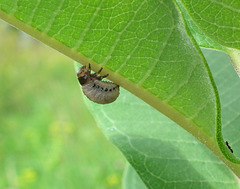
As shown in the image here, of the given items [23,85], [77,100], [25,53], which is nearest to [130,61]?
[77,100]

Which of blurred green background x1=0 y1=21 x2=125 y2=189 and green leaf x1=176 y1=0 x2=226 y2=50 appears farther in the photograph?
blurred green background x1=0 y1=21 x2=125 y2=189

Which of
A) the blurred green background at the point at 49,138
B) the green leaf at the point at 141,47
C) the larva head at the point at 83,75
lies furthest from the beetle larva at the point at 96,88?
the blurred green background at the point at 49,138

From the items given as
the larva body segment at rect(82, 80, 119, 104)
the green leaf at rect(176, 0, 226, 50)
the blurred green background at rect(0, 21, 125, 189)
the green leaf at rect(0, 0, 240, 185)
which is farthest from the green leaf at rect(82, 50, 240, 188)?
the blurred green background at rect(0, 21, 125, 189)

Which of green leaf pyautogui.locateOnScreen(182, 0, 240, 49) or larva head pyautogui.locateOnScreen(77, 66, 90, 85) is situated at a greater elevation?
green leaf pyautogui.locateOnScreen(182, 0, 240, 49)

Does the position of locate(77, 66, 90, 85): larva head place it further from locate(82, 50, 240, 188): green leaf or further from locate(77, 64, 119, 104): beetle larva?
locate(82, 50, 240, 188): green leaf

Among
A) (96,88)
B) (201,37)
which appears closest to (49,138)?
(96,88)

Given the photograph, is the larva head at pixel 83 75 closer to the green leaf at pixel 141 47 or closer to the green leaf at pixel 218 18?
the green leaf at pixel 141 47
